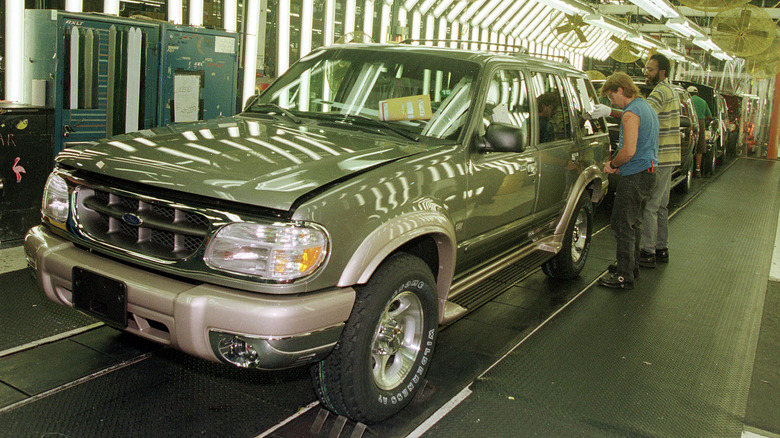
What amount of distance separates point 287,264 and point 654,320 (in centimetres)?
336

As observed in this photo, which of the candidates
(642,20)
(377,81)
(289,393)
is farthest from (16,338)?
(642,20)

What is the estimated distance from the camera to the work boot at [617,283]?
18.3 ft

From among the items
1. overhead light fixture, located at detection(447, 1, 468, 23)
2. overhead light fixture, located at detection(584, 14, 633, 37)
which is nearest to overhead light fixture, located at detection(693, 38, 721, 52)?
overhead light fixture, located at detection(584, 14, 633, 37)

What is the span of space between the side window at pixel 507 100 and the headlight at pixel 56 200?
6.90 ft

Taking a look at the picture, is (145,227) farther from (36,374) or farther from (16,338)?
(16,338)

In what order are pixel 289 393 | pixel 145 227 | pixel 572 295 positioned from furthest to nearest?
pixel 572 295 < pixel 289 393 < pixel 145 227

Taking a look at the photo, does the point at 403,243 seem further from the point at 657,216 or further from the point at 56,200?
the point at 657,216

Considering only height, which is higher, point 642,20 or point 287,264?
point 642,20

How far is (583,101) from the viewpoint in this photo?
528cm

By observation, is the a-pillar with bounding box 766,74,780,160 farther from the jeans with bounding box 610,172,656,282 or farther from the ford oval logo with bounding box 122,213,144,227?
the ford oval logo with bounding box 122,213,144,227

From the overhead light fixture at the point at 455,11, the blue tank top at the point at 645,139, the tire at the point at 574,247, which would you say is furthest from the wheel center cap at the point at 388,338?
the overhead light fixture at the point at 455,11

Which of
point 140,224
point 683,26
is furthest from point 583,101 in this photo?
point 683,26

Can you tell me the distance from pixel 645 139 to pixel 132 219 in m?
4.05

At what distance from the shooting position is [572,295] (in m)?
5.33
